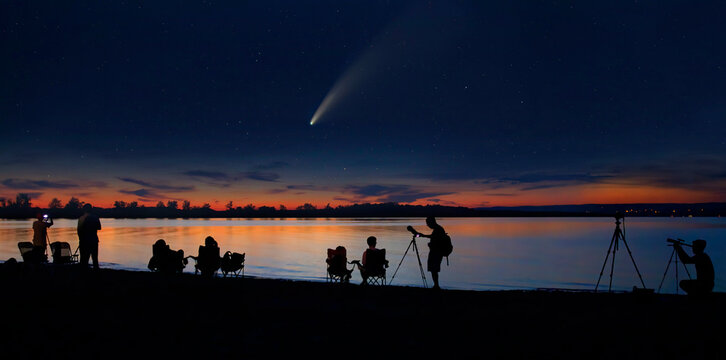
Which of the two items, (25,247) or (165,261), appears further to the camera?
(25,247)

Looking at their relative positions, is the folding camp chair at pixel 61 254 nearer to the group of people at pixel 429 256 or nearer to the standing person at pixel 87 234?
the standing person at pixel 87 234

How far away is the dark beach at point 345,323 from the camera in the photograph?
20.1ft

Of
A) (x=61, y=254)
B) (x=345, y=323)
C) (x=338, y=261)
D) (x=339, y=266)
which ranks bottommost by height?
(x=345, y=323)

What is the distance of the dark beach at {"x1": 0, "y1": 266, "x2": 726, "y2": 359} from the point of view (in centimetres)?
611

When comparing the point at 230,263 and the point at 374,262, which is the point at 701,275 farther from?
the point at 230,263

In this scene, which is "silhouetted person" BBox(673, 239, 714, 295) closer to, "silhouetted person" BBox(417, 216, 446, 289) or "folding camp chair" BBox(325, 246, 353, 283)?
"silhouetted person" BBox(417, 216, 446, 289)

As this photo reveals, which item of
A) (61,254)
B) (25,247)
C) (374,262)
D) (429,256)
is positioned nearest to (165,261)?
(61,254)

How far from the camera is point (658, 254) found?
38188 mm

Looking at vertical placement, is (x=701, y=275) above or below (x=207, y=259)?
below

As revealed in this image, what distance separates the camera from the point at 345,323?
7.64 m

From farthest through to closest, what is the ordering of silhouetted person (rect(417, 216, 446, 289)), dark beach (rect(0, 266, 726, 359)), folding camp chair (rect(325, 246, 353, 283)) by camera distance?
folding camp chair (rect(325, 246, 353, 283)), silhouetted person (rect(417, 216, 446, 289)), dark beach (rect(0, 266, 726, 359))

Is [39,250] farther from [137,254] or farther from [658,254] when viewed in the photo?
[658,254]

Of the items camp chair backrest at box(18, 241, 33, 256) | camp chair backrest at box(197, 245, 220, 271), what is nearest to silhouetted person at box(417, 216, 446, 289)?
camp chair backrest at box(197, 245, 220, 271)

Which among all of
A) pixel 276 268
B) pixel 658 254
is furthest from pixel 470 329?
pixel 658 254
